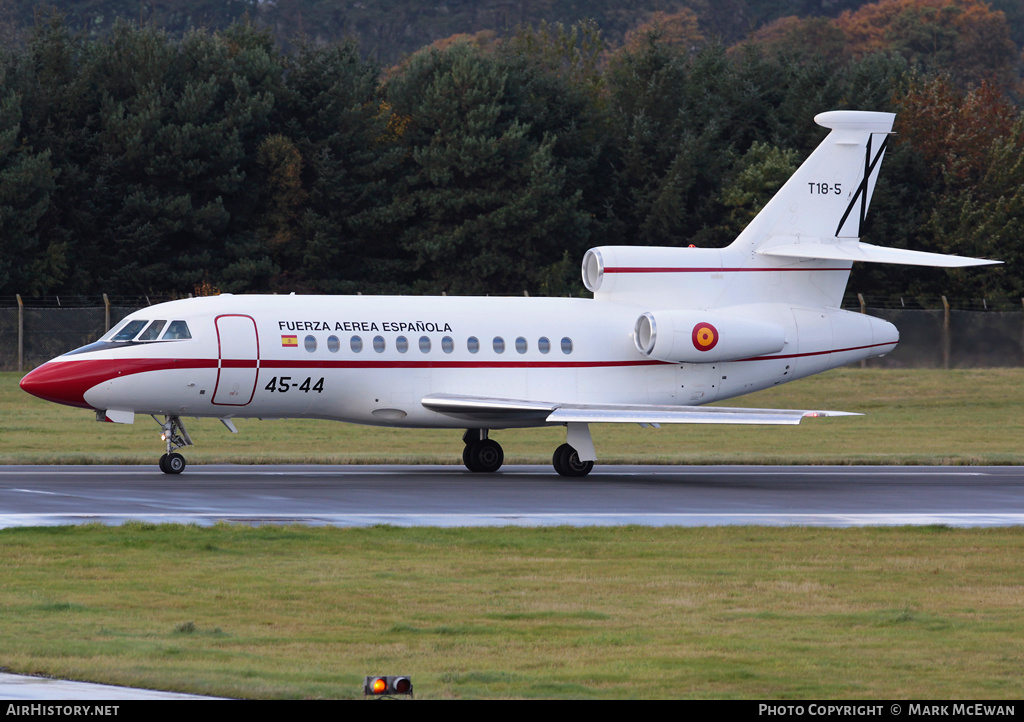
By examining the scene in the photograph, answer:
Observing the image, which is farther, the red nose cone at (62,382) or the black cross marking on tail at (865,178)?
the black cross marking on tail at (865,178)

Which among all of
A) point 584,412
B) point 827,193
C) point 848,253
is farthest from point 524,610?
point 827,193

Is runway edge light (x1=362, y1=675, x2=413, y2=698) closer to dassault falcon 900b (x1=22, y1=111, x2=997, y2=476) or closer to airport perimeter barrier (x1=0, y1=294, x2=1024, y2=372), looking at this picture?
dassault falcon 900b (x1=22, y1=111, x2=997, y2=476)

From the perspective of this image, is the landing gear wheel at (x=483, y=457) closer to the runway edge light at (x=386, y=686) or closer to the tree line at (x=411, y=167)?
the runway edge light at (x=386, y=686)

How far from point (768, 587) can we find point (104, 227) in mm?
55883

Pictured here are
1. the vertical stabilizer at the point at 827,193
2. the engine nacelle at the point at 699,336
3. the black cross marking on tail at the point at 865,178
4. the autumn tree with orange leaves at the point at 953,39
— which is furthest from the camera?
the autumn tree with orange leaves at the point at 953,39

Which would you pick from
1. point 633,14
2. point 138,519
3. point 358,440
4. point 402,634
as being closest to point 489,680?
point 402,634

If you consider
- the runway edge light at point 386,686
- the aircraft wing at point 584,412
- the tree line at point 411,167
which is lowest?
Result: the runway edge light at point 386,686

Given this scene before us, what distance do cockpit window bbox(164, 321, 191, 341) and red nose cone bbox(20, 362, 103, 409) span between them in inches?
61.2

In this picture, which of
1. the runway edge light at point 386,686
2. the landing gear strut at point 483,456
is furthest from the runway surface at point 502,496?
the runway edge light at point 386,686

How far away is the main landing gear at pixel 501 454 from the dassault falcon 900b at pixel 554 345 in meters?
0.04

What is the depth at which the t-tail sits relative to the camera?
32344mm

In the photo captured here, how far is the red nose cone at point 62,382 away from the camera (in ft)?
91.1

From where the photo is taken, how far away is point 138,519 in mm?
21047

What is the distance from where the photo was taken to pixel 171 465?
2873 centimetres
